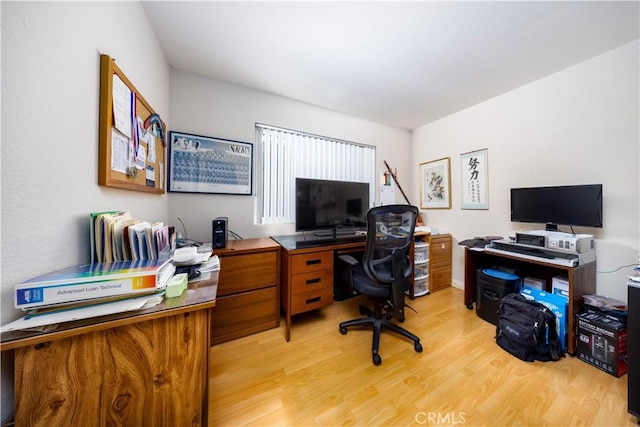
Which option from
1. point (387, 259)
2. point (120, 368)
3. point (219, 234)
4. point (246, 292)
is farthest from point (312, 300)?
point (120, 368)

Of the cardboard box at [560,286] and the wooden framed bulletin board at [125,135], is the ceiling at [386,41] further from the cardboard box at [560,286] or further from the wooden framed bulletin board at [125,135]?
the cardboard box at [560,286]

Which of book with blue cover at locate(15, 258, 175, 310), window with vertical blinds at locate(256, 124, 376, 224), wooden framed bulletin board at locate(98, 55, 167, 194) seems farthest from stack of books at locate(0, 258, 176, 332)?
window with vertical blinds at locate(256, 124, 376, 224)

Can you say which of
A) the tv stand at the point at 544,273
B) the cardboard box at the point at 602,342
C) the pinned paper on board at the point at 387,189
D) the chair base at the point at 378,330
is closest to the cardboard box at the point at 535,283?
the tv stand at the point at 544,273

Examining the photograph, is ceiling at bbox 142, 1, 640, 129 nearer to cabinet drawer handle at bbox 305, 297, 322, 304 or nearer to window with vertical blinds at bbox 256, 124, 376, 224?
window with vertical blinds at bbox 256, 124, 376, 224

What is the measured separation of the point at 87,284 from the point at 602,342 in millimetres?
2770

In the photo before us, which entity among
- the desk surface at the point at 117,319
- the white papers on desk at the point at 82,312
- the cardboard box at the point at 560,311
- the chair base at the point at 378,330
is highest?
the white papers on desk at the point at 82,312

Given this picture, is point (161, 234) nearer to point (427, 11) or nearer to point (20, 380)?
point (20, 380)

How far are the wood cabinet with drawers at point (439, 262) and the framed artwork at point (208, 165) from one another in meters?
2.33

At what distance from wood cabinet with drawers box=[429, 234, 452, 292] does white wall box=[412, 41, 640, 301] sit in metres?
0.17

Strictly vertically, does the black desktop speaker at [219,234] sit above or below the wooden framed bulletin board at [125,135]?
below

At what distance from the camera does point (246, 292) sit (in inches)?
63.5

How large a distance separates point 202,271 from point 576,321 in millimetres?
2590

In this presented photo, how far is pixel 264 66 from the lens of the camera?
1.79 metres

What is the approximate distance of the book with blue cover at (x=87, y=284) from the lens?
0.54m
